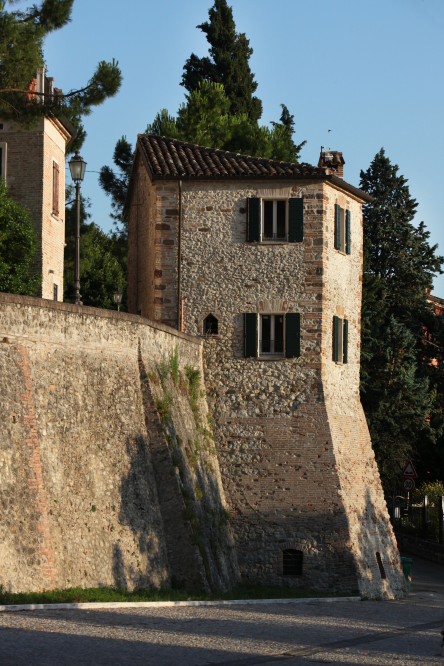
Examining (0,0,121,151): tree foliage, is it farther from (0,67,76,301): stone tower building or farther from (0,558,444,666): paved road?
(0,558,444,666): paved road

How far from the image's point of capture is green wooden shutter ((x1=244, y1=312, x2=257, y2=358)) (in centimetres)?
2414

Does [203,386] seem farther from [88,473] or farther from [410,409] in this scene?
[410,409]

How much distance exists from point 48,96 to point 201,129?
1690 cm

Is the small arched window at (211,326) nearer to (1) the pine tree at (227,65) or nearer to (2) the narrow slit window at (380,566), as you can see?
(2) the narrow slit window at (380,566)

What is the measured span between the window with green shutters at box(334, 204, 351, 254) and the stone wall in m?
6.74

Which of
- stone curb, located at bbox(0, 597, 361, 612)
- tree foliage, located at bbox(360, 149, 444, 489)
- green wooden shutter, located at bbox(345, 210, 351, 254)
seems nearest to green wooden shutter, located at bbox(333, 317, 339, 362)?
green wooden shutter, located at bbox(345, 210, 351, 254)

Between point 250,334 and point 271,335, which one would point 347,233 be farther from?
point 250,334

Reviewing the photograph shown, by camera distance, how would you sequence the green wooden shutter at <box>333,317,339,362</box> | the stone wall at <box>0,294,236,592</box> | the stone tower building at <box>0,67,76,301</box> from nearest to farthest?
1. the stone wall at <box>0,294,236,592</box>
2. the green wooden shutter at <box>333,317,339,362</box>
3. the stone tower building at <box>0,67,76,301</box>

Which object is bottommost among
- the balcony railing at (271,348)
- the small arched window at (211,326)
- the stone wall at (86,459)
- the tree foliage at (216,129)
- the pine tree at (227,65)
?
the stone wall at (86,459)

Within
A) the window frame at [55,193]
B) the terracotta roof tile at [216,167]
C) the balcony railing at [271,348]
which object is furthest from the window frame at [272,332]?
the window frame at [55,193]

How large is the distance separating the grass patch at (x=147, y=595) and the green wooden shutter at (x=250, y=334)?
6.05 m

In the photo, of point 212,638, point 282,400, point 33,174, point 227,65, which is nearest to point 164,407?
point 282,400

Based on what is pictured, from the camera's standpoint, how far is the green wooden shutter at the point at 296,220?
2448cm

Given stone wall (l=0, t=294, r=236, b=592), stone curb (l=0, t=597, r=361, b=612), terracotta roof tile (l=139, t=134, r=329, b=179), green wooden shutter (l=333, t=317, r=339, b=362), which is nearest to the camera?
stone curb (l=0, t=597, r=361, b=612)
